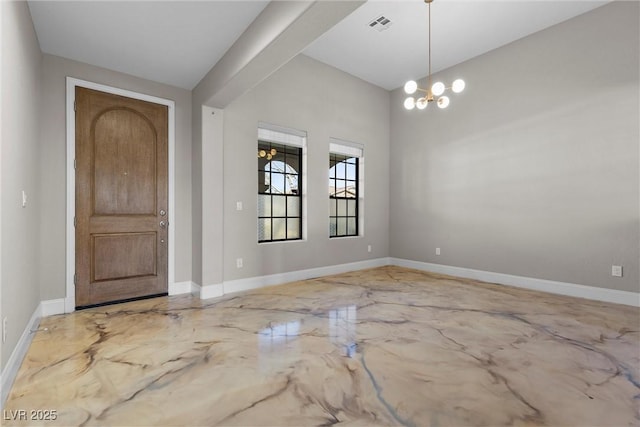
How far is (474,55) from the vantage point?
4945 mm

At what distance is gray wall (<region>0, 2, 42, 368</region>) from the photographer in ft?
6.33

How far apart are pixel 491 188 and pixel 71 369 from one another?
528cm

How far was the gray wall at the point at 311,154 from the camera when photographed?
4262 millimetres

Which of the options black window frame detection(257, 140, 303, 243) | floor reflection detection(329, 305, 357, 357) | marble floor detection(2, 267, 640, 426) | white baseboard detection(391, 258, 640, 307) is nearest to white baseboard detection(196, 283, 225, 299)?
marble floor detection(2, 267, 640, 426)

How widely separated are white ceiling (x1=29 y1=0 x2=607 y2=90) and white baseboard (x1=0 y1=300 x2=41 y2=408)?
2607 mm

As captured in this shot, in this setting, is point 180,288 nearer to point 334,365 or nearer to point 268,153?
point 268,153

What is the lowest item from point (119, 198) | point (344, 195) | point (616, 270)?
point (616, 270)

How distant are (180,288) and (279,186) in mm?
1957

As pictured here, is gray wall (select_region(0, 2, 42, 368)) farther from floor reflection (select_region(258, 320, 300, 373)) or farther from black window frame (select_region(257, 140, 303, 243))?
black window frame (select_region(257, 140, 303, 243))

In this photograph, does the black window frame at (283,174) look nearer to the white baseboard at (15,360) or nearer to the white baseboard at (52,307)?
the white baseboard at (52,307)

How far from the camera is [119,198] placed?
3705 mm

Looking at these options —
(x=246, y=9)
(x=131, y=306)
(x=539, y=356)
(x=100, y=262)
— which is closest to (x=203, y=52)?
(x=246, y=9)

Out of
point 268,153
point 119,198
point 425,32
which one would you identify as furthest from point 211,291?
point 425,32

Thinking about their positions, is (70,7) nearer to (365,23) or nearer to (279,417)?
(365,23)
